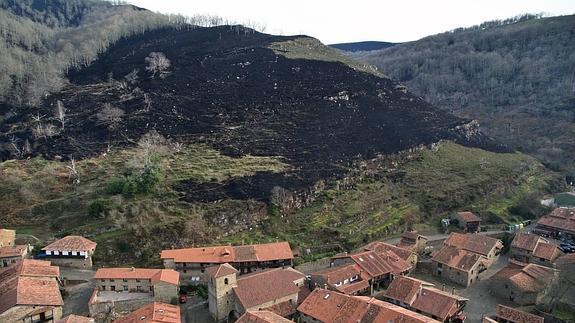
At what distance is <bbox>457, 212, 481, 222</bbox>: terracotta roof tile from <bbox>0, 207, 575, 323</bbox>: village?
7348 mm

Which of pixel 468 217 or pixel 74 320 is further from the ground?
pixel 468 217

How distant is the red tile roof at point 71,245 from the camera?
4328cm

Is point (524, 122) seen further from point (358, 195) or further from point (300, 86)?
point (358, 195)

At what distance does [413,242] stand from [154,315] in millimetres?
29312

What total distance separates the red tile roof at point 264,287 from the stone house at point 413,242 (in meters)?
15.9

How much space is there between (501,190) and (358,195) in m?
24.2

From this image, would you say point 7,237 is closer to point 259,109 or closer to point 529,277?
point 259,109

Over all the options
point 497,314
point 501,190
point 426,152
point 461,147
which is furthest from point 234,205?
point 461,147

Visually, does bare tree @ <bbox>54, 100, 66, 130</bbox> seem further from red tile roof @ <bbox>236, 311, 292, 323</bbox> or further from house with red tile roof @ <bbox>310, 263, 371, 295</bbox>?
red tile roof @ <bbox>236, 311, 292, 323</bbox>

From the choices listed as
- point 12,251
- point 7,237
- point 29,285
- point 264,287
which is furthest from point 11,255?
point 264,287

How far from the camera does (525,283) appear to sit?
41.2m

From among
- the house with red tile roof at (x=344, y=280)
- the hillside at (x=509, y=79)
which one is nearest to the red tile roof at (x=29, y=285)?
the house with red tile roof at (x=344, y=280)

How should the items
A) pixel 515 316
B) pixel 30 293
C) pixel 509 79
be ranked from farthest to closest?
pixel 509 79 < pixel 515 316 < pixel 30 293

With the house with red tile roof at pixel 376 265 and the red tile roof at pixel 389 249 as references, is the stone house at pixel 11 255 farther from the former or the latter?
the red tile roof at pixel 389 249
